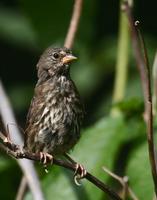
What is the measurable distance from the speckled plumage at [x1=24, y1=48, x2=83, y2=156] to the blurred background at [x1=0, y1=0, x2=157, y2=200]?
218 millimetres

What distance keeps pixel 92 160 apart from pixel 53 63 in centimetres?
134

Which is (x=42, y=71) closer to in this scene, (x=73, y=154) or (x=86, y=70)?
(x=73, y=154)

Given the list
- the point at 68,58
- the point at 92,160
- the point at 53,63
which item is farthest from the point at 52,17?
the point at 92,160

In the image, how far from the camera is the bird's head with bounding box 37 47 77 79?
5262 mm

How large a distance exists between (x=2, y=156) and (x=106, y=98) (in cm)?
235

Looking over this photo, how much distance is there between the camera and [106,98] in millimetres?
7023

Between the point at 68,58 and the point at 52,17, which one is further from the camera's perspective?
the point at 52,17

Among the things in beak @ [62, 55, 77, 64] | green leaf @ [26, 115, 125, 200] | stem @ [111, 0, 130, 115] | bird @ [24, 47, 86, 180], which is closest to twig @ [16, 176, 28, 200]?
green leaf @ [26, 115, 125, 200]

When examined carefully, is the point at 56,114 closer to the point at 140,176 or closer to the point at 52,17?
the point at 52,17

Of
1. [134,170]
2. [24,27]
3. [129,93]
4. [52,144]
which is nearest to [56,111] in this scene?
[52,144]

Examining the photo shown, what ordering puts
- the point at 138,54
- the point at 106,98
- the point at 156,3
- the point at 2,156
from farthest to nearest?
1. the point at 106,98
2. the point at 156,3
3. the point at 2,156
4. the point at 138,54

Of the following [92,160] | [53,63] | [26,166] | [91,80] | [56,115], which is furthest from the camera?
[91,80]

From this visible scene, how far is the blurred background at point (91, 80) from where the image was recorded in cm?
407

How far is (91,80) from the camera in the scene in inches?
288
